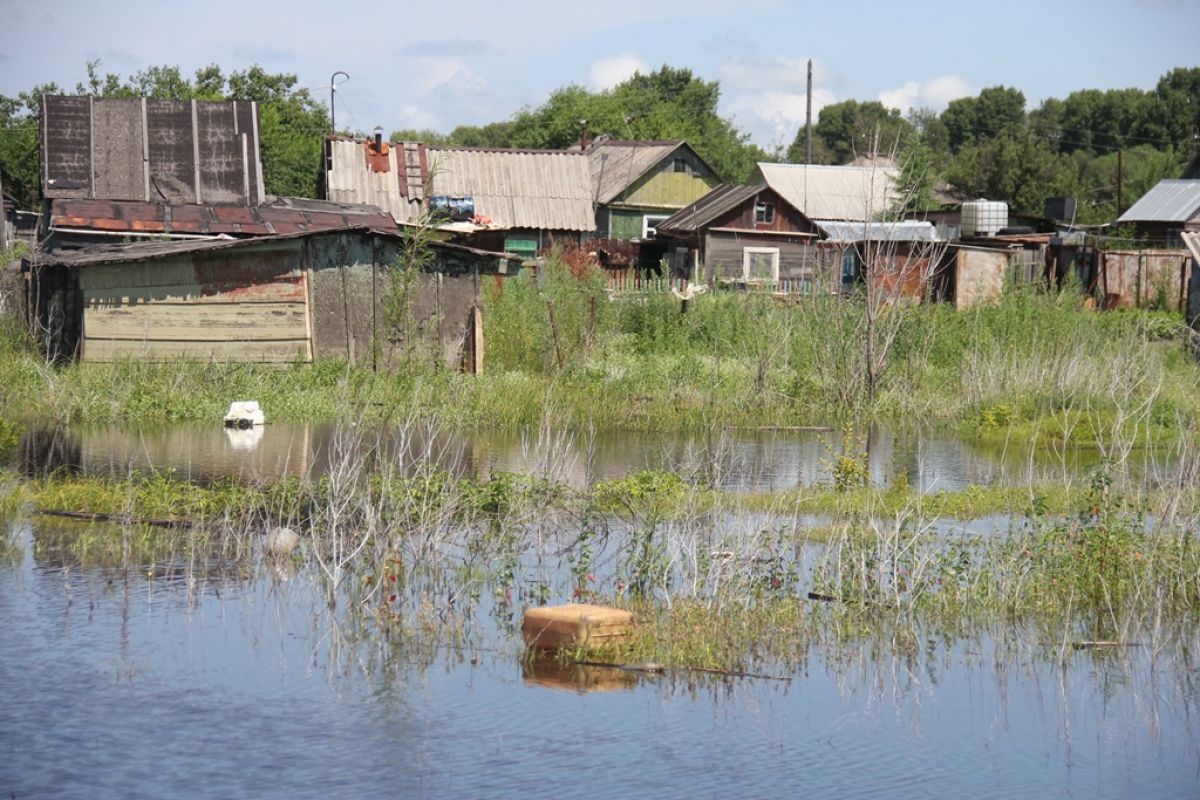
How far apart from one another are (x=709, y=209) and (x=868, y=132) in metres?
35.8

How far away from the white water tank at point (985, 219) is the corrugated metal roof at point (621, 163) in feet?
38.1

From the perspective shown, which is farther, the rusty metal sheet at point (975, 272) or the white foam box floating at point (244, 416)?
the rusty metal sheet at point (975, 272)

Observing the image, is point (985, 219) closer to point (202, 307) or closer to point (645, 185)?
point (645, 185)

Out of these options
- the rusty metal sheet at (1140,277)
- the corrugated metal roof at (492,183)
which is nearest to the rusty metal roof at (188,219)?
the corrugated metal roof at (492,183)

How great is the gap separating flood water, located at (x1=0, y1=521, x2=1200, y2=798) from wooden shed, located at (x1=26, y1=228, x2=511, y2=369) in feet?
36.5

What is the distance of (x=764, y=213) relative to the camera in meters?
39.7

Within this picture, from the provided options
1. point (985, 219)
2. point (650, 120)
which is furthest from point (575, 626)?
point (650, 120)

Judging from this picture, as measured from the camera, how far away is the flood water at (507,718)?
7020mm

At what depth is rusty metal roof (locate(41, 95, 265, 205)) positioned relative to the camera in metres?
30.2

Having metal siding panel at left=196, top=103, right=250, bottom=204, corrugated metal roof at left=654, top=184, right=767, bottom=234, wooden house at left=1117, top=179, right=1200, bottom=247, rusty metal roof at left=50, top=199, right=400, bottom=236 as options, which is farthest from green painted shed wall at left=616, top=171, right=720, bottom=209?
rusty metal roof at left=50, top=199, right=400, bottom=236

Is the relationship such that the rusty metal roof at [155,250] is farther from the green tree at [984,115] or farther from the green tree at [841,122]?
the green tree at [984,115]

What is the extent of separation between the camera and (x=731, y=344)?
2230 centimetres

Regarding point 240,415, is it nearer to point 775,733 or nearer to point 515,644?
point 515,644

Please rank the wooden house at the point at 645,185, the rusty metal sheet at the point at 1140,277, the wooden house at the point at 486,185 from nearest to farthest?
1. the rusty metal sheet at the point at 1140,277
2. the wooden house at the point at 486,185
3. the wooden house at the point at 645,185
